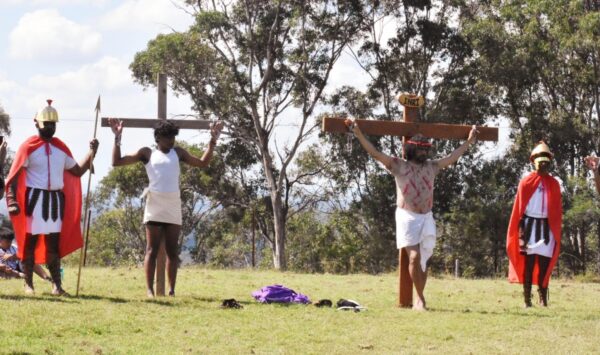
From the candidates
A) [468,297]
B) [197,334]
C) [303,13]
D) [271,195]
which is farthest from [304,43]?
[197,334]

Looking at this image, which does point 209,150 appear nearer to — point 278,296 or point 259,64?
point 278,296

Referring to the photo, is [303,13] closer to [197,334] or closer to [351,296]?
[351,296]

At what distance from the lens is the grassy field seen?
8.41m

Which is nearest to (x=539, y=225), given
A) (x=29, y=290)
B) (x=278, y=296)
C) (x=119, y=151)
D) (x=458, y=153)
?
(x=458, y=153)

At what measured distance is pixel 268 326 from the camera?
31.7 feet

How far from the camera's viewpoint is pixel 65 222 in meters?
11.8

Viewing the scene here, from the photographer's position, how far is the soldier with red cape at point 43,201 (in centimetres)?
1149

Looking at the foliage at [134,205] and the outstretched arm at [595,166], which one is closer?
the outstretched arm at [595,166]

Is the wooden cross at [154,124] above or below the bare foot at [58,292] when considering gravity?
above

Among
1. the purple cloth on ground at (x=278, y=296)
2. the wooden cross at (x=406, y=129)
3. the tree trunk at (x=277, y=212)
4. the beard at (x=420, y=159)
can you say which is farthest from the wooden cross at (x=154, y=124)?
the tree trunk at (x=277, y=212)

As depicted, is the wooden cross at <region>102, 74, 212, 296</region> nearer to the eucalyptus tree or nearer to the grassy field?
the grassy field

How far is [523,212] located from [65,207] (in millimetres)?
5894

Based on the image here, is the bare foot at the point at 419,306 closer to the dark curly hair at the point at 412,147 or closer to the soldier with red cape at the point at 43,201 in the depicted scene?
the dark curly hair at the point at 412,147

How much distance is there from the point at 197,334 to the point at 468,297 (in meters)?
6.12
